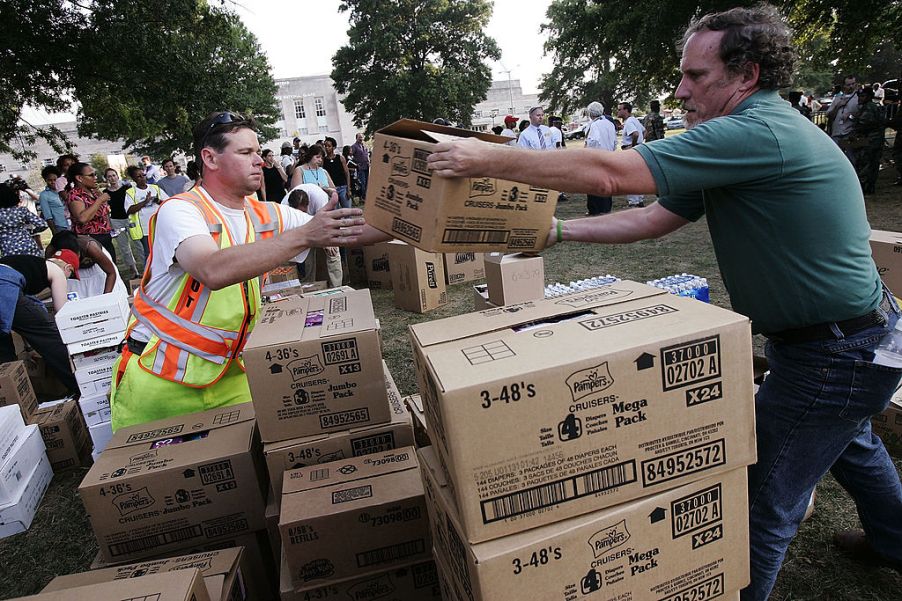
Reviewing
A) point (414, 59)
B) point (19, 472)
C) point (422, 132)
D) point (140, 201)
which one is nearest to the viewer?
point (422, 132)

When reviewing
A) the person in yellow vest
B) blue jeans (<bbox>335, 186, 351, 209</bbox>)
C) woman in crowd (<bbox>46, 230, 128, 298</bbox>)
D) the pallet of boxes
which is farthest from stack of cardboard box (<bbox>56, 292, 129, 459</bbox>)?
blue jeans (<bbox>335, 186, 351, 209</bbox>)

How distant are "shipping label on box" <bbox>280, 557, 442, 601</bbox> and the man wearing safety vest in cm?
90

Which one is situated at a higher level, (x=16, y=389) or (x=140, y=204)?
(x=140, y=204)

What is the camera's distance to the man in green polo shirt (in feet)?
4.54

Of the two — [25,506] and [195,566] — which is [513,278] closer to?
[195,566]

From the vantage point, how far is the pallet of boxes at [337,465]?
5.74 ft

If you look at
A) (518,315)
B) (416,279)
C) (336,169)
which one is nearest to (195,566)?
(518,315)

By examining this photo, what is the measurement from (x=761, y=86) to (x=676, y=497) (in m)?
1.21

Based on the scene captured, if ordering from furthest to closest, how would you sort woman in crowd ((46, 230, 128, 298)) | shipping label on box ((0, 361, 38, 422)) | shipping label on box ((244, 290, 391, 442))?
woman in crowd ((46, 230, 128, 298))
shipping label on box ((0, 361, 38, 422))
shipping label on box ((244, 290, 391, 442))

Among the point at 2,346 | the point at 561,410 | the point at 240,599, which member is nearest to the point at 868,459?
the point at 561,410

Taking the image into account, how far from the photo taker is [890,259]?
311 cm

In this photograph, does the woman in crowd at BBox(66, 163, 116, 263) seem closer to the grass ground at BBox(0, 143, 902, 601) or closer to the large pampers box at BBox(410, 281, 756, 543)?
the grass ground at BBox(0, 143, 902, 601)

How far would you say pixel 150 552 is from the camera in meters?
2.05

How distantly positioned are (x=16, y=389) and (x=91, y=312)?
0.85 m
